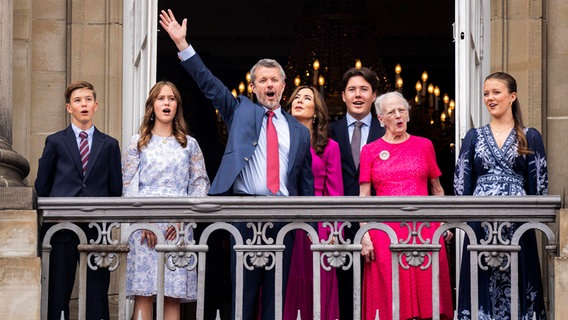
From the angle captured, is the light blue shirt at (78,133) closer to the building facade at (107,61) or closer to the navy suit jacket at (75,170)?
the navy suit jacket at (75,170)

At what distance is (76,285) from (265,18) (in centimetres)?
769

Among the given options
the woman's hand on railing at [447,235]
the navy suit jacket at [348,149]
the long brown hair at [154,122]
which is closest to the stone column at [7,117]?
the long brown hair at [154,122]

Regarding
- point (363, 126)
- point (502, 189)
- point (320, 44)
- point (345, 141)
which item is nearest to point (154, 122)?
point (345, 141)

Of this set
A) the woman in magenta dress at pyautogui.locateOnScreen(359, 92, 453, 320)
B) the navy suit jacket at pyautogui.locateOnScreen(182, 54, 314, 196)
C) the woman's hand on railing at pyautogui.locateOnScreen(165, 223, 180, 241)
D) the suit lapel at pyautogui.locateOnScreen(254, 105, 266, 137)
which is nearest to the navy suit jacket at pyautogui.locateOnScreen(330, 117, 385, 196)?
the woman in magenta dress at pyautogui.locateOnScreen(359, 92, 453, 320)

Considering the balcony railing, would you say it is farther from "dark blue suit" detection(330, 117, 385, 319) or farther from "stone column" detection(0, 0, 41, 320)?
"dark blue suit" detection(330, 117, 385, 319)

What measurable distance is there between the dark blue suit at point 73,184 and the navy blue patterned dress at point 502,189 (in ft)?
7.30

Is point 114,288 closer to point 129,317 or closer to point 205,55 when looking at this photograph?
point 129,317

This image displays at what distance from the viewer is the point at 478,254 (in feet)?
30.7

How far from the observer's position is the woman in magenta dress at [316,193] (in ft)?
32.4

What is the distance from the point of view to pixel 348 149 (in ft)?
35.1

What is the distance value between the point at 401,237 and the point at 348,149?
0.92 metres

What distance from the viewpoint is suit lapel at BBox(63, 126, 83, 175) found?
10.3m

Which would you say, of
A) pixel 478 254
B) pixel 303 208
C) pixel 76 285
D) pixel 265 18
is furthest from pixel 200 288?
pixel 265 18

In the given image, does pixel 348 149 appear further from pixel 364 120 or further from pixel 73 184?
pixel 73 184
